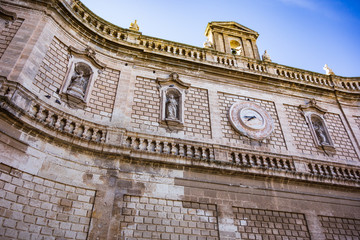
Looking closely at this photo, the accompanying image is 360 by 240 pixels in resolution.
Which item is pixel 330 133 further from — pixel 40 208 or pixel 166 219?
pixel 40 208

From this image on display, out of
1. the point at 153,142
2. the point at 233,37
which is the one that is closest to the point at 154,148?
the point at 153,142

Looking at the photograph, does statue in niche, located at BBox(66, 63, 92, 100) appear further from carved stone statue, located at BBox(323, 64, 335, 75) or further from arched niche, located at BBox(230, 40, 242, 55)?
carved stone statue, located at BBox(323, 64, 335, 75)

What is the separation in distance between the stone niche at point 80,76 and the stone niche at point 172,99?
2.44 m

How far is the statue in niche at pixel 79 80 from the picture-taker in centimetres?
867

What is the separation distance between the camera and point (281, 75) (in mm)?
12516

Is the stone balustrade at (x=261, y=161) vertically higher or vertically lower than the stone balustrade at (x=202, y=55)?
lower

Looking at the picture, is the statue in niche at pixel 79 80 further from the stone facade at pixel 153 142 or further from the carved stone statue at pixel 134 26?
the carved stone statue at pixel 134 26

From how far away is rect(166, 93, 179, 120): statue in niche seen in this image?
31.6 ft

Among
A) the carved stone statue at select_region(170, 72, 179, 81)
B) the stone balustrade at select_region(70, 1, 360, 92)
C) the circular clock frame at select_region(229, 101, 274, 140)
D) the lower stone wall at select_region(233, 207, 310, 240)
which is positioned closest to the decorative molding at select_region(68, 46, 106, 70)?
the stone balustrade at select_region(70, 1, 360, 92)

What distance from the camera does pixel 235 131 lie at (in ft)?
32.7

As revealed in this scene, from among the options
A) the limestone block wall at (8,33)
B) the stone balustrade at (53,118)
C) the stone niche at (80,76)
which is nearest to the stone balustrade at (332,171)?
the stone balustrade at (53,118)

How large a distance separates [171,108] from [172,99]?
A: 22.0 inches

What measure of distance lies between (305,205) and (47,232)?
7.39m

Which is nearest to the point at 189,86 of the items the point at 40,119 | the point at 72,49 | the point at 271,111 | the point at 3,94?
the point at 271,111
